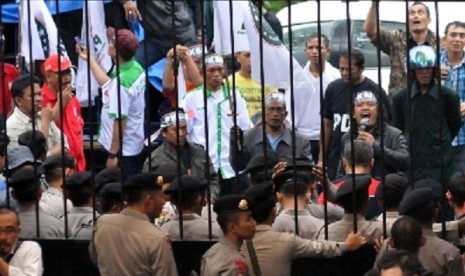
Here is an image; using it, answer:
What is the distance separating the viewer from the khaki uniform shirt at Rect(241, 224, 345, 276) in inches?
410

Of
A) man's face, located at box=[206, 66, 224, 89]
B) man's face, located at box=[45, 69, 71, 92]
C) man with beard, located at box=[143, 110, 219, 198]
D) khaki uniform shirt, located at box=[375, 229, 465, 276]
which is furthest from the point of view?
man's face, located at box=[206, 66, 224, 89]

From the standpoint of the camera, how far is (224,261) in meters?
10.2

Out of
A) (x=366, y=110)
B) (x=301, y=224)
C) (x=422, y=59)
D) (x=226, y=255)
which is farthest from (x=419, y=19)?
(x=226, y=255)

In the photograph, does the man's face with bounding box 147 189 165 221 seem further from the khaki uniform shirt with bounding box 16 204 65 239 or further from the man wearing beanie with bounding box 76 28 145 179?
the man wearing beanie with bounding box 76 28 145 179

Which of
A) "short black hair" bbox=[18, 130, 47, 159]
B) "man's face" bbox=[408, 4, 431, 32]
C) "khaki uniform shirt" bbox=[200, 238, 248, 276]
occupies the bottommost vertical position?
"khaki uniform shirt" bbox=[200, 238, 248, 276]

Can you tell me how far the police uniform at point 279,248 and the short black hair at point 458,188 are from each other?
97 centimetres

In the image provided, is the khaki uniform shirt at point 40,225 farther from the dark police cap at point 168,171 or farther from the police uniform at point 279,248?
the police uniform at point 279,248

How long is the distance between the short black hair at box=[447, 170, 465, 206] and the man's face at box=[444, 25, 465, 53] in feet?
8.81

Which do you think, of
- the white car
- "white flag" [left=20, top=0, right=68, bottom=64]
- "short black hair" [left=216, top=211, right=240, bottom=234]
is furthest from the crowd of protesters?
the white car

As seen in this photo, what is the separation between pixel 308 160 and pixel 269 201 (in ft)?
5.19

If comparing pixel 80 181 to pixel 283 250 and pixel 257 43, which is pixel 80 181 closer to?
pixel 257 43

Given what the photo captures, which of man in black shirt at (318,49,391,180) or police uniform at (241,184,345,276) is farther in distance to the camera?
man in black shirt at (318,49,391,180)

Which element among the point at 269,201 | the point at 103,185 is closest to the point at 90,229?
the point at 103,185

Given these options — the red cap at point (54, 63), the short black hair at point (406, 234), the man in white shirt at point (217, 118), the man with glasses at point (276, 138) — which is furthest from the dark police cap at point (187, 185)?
the red cap at point (54, 63)
